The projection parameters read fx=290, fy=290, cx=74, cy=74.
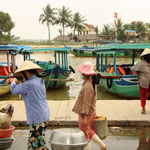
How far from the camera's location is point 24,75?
374 centimetres

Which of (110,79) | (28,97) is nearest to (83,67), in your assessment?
(28,97)

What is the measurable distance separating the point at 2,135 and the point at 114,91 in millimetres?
7856

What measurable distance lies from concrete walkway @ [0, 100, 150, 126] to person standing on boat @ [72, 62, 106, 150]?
Result: 6.27 feet

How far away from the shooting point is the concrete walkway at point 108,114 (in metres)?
5.91

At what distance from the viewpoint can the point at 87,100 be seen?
389 centimetres

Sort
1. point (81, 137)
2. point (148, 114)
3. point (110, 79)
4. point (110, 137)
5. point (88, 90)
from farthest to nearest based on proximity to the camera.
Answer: point (110, 79), point (148, 114), point (110, 137), point (88, 90), point (81, 137)

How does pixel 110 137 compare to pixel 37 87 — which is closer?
pixel 37 87

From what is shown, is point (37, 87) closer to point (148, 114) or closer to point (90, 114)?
point (90, 114)

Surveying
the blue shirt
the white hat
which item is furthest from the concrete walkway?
the blue shirt

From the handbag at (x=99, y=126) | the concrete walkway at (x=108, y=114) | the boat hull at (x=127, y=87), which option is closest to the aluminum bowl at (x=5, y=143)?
the handbag at (x=99, y=126)

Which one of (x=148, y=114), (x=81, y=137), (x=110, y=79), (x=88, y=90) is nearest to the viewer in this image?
(x=81, y=137)

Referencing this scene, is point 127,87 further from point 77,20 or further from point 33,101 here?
point 77,20

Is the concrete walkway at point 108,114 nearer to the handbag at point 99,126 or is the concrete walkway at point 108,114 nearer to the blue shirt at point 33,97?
the handbag at point 99,126

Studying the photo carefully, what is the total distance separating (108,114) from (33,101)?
3093 millimetres
